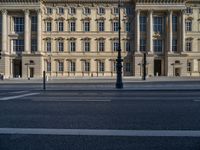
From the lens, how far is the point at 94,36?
67.7 meters

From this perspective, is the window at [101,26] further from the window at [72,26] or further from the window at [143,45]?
the window at [143,45]

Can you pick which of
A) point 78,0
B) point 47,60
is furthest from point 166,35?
point 47,60

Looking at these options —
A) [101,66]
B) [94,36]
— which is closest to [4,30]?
[94,36]

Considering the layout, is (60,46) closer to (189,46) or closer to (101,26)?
(101,26)

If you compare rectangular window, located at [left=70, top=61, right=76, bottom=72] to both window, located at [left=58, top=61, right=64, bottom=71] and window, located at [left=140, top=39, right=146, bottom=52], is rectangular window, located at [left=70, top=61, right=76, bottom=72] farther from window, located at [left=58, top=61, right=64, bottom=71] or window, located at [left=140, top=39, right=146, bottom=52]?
window, located at [left=140, top=39, right=146, bottom=52]

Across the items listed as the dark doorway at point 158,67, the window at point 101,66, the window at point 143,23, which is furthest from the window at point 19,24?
the dark doorway at point 158,67

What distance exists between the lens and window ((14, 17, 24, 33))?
217 feet

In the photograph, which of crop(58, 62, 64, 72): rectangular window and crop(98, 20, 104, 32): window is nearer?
crop(98, 20, 104, 32): window

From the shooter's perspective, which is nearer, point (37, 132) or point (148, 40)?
point (37, 132)

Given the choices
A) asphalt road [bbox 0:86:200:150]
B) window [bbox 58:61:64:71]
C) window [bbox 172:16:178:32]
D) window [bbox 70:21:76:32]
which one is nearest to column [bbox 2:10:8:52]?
window [bbox 58:61:64:71]

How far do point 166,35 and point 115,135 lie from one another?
62.4m

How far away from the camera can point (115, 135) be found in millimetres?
6387

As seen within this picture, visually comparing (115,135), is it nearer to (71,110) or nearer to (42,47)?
(71,110)

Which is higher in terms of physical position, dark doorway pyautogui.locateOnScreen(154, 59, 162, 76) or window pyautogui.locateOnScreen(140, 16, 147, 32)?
window pyautogui.locateOnScreen(140, 16, 147, 32)
